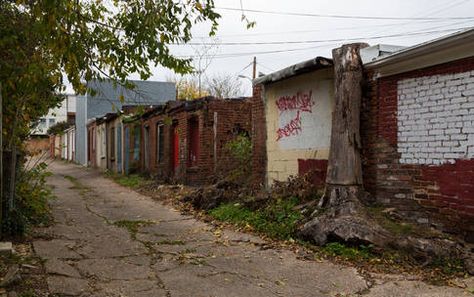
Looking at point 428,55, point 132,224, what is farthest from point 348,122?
point 132,224

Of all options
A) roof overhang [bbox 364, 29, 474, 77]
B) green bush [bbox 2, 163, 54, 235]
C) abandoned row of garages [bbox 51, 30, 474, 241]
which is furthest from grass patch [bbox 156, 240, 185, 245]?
roof overhang [bbox 364, 29, 474, 77]

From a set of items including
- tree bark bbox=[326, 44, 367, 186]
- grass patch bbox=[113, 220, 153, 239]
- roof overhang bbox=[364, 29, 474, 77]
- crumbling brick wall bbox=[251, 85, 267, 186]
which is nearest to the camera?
roof overhang bbox=[364, 29, 474, 77]

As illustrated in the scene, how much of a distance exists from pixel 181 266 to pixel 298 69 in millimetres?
4403

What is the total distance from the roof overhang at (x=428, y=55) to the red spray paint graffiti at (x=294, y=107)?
1907 mm

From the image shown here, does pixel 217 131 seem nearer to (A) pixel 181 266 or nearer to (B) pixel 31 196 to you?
(B) pixel 31 196

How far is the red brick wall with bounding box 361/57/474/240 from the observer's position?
6289 millimetres

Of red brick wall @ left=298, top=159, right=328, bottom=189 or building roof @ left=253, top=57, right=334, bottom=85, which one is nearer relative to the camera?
building roof @ left=253, top=57, right=334, bottom=85

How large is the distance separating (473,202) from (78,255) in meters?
5.32

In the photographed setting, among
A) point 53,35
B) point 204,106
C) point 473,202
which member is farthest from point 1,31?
point 204,106

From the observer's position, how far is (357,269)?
592 centimetres

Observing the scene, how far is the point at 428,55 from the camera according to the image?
21.6 feet

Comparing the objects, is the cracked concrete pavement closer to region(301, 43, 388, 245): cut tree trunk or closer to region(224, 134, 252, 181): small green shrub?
region(301, 43, 388, 245): cut tree trunk

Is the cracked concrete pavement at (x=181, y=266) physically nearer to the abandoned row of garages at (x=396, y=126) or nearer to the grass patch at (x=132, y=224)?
the grass patch at (x=132, y=224)

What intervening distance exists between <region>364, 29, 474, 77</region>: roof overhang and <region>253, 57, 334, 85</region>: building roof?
912 mm
